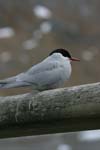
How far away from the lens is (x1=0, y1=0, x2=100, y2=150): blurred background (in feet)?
25.5

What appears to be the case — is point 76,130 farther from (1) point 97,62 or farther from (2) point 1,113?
(1) point 97,62

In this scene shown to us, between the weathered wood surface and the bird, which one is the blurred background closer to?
the bird

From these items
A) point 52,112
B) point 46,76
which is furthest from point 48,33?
point 52,112

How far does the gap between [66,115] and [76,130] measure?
0.13 ft

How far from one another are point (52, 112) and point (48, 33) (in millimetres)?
7933

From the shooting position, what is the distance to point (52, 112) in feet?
4.57

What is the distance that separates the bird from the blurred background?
4.55 metres

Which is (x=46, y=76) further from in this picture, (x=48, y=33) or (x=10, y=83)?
(x=48, y=33)

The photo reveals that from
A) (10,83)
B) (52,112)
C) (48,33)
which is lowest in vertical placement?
(52,112)

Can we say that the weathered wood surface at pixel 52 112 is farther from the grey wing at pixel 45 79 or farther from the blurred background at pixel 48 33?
the blurred background at pixel 48 33

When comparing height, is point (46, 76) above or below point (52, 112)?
above

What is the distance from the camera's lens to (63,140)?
4719 millimetres

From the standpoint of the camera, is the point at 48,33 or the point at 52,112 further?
the point at 48,33

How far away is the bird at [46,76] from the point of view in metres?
2.01
